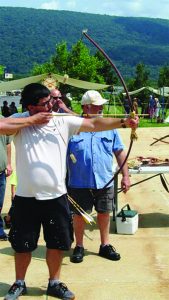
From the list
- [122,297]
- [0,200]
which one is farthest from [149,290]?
[0,200]

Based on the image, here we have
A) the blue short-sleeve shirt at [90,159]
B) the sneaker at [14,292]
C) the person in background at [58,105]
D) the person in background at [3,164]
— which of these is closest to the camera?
the sneaker at [14,292]

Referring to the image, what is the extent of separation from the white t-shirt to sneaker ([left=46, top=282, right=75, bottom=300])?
0.78 m

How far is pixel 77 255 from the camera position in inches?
208

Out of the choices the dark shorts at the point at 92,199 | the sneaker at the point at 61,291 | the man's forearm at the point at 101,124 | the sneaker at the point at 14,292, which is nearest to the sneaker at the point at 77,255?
the dark shorts at the point at 92,199

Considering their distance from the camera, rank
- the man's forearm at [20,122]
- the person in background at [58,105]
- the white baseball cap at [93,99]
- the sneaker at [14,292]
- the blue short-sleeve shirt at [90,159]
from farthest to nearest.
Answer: the person in background at [58,105] → the blue short-sleeve shirt at [90,159] → the white baseball cap at [93,99] → the sneaker at [14,292] → the man's forearm at [20,122]

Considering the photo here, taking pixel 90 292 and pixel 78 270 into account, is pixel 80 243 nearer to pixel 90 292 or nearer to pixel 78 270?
pixel 78 270

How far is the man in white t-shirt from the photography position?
3998mm

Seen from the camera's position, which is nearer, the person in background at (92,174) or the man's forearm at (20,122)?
the man's forearm at (20,122)

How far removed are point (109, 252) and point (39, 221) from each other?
139 centimetres

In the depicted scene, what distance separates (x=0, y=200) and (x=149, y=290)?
208 cm

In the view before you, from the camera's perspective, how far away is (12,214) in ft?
13.6

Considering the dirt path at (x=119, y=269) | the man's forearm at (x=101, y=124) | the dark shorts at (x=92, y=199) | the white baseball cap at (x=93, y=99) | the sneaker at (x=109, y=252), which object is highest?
the white baseball cap at (x=93, y=99)

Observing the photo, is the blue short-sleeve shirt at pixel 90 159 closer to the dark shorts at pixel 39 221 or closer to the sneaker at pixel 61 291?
the dark shorts at pixel 39 221

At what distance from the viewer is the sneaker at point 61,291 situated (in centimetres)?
430
